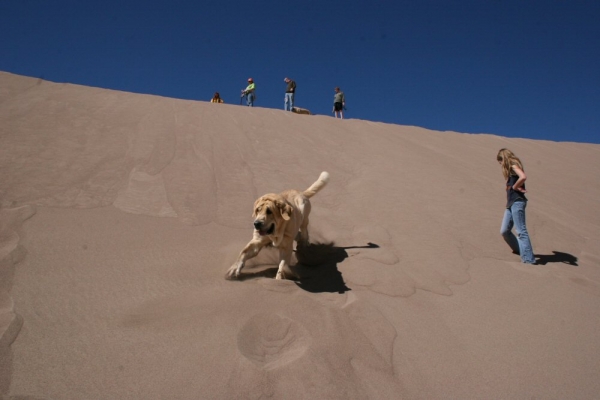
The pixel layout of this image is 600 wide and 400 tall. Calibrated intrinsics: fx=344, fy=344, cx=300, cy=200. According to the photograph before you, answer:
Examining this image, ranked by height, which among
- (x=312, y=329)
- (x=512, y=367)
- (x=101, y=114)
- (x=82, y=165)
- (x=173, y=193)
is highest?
(x=101, y=114)

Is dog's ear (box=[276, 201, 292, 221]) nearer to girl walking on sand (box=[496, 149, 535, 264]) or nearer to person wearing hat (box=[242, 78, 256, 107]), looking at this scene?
girl walking on sand (box=[496, 149, 535, 264])

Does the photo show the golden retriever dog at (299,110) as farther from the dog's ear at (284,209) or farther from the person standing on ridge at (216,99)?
the dog's ear at (284,209)

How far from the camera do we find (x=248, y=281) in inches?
126

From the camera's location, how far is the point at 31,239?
3137 millimetres

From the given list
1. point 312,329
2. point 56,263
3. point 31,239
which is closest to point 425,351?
point 312,329

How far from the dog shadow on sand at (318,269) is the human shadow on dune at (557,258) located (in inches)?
90.4

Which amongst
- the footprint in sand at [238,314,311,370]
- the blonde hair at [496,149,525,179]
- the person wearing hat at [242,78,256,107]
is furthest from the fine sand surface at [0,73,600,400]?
the person wearing hat at [242,78,256,107]

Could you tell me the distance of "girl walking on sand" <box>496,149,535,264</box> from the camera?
450 cm

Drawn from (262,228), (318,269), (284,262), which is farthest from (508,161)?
(262,228)

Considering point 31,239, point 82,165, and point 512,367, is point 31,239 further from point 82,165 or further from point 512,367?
point 512,367

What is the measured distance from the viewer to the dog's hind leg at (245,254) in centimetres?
320

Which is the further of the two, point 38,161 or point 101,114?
point 101,114

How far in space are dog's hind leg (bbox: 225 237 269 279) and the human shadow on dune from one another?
12.2 ft

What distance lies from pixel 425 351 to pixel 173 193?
367 cm
